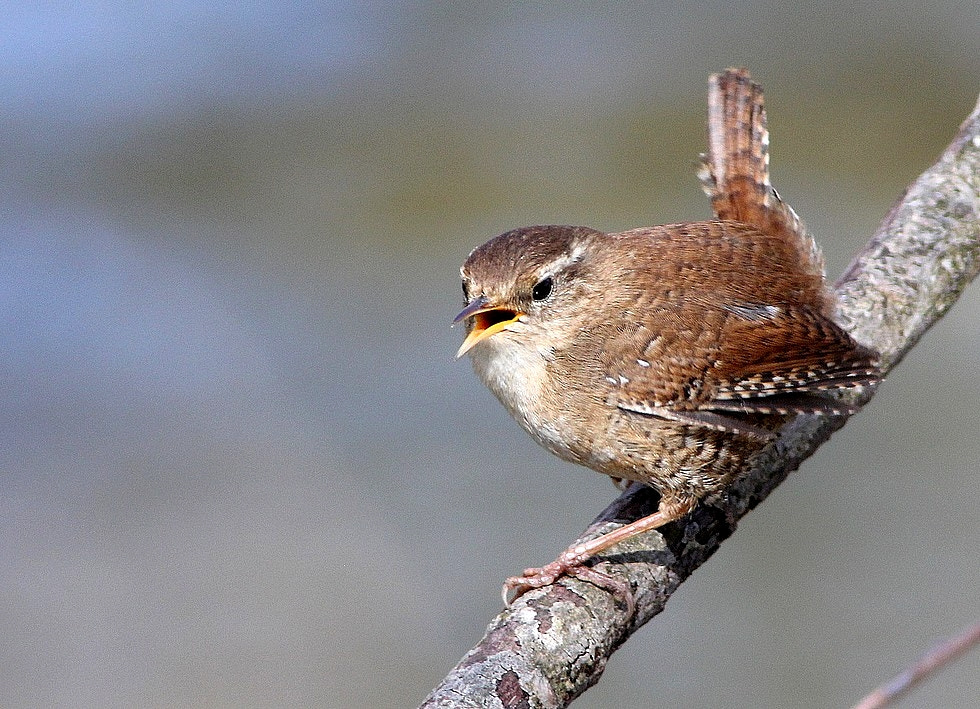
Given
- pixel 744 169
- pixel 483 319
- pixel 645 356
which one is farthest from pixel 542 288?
pixel 744 169

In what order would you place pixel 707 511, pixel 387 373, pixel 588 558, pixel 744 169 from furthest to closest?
pixel 387 373
pixel 744 169
pixel 707 511
pixel 588 558

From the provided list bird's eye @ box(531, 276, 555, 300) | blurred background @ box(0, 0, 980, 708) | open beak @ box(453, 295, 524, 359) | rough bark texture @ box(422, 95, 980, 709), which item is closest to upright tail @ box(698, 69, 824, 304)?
rough bark texture @ box(422, 95, 980, 709)

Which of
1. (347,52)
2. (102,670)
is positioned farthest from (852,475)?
(347,52)

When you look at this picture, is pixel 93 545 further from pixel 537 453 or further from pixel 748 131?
pixel 748 131

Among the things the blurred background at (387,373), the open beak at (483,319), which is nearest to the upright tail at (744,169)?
the open beak at (483,319)

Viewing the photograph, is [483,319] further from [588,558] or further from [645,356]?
[588,558]

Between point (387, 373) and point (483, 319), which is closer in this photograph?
point (483, 319)

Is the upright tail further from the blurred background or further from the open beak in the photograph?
the blurred background
